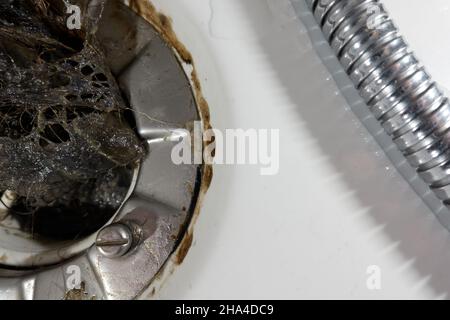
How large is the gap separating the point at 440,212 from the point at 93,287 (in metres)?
0.31

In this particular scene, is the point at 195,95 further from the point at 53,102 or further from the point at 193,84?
the point at 53,102

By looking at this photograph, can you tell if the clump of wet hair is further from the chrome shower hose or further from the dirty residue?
the chrome shower hose

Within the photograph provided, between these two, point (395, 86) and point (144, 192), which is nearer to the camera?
point (395, 86)

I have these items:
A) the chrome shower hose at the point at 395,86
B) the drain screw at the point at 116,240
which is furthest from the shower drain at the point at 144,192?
the chrome shower hose at the point at 395,86

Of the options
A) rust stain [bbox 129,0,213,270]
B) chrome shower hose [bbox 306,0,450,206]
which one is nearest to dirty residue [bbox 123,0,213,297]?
rust stain [bbox 129,0,213,270]

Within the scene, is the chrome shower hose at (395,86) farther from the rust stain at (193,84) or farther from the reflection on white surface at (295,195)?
the rust stain at (193,84)

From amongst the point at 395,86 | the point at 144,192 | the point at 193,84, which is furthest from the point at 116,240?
the point at 395,86

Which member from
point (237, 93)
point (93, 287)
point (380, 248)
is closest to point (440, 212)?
point (380, 248)

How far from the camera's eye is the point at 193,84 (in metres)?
0.48

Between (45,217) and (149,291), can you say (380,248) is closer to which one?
(149,291)

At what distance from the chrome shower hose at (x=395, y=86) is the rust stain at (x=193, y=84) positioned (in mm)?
129

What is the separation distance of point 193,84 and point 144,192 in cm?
11

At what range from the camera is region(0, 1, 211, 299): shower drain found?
48 cm

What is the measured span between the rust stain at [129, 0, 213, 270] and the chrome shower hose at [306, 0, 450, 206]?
0.42 feet
